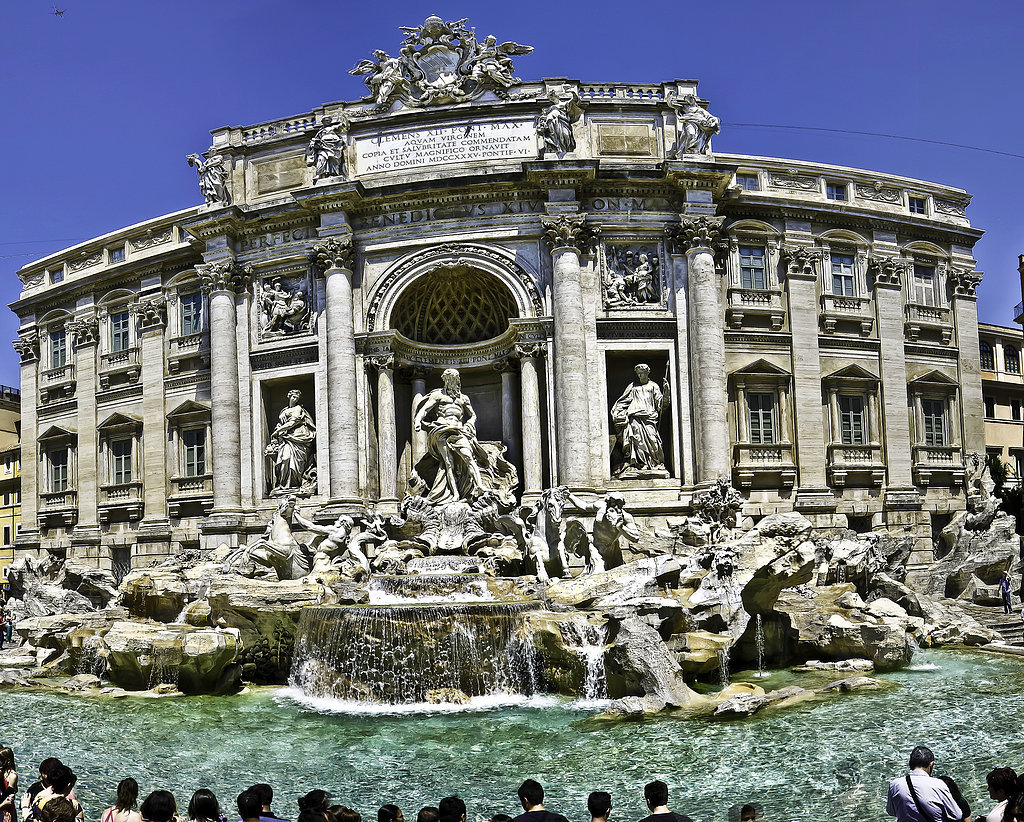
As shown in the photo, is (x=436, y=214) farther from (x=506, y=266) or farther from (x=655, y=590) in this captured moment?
(x=655, y=590)

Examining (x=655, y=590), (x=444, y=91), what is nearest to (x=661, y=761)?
(x=655, y=590)

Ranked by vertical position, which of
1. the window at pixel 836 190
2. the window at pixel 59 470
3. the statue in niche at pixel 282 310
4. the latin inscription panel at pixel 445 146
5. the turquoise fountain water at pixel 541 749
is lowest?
the turquoise fountain water at pixel 541 749

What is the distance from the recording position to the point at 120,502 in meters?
32.0

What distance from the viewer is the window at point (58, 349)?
34875mm

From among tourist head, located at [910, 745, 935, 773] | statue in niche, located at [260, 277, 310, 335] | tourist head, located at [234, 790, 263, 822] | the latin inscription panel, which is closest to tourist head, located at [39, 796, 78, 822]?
tourist head, located at [234, 790, 263, 822]

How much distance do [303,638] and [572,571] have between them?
6595mm

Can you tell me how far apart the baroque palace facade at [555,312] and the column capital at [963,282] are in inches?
3.1

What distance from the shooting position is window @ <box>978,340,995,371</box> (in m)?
39.3

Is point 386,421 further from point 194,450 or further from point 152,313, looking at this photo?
point 152,313

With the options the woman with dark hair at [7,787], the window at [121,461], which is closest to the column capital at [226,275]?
the window at [121,461]

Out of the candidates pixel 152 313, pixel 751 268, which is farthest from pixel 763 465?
pixel 152 313

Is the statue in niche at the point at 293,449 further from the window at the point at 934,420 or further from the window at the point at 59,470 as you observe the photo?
the window at the point at 934,420

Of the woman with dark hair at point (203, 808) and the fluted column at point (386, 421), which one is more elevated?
the fluted column at point (386, 421)

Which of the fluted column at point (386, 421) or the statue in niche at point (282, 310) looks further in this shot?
the statue in niche at point (282, 310)
